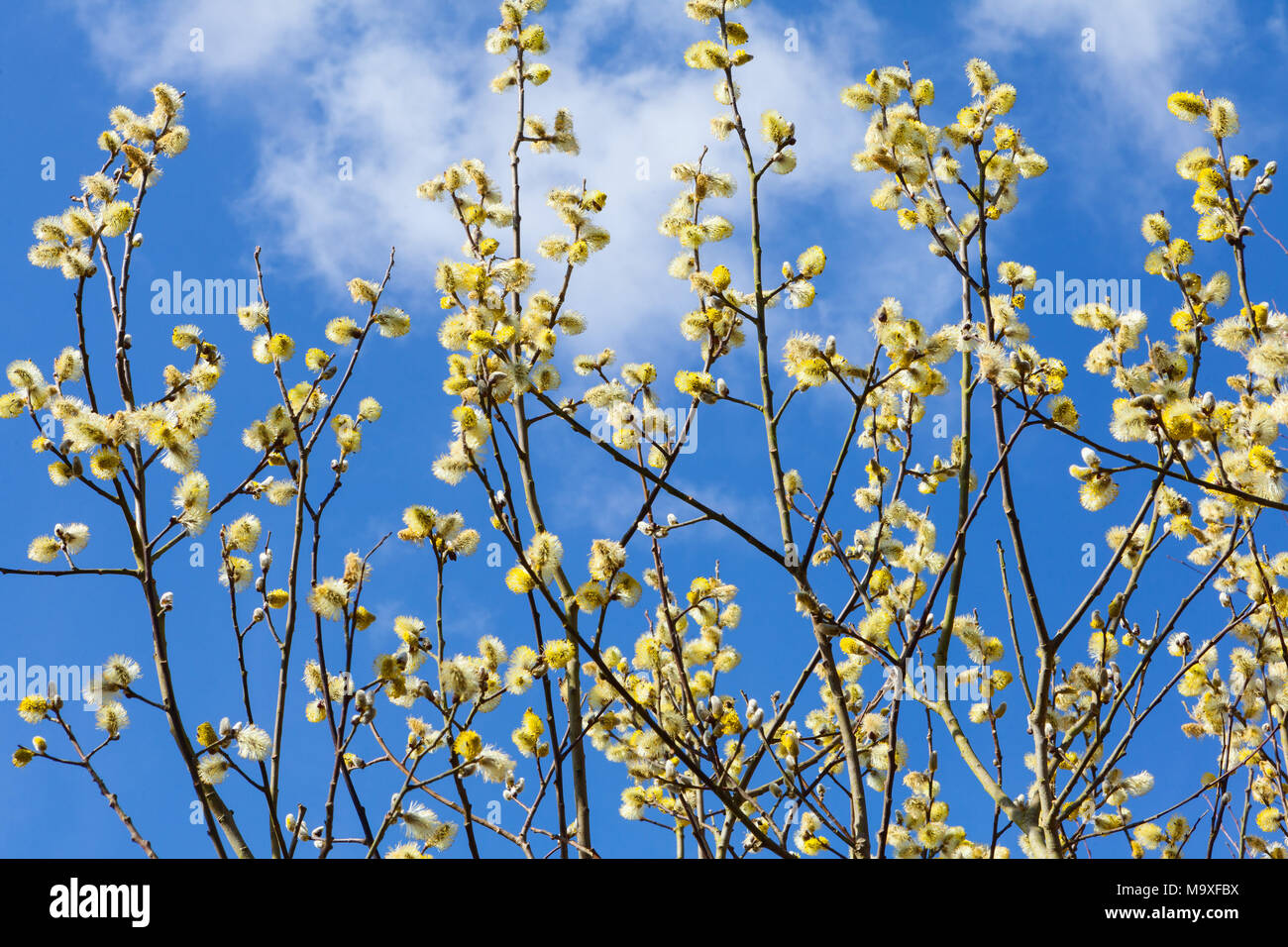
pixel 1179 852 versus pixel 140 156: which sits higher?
pixel 140 156

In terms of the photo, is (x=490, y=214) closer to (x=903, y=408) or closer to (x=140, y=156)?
(x=140, y=156)

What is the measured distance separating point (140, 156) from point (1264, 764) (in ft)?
15.9

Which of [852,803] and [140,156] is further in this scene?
[140,156]

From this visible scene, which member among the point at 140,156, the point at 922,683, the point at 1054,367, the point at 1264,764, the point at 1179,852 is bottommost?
the point at 1179,852

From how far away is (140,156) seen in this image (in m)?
3.49

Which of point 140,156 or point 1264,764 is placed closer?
point 140,156

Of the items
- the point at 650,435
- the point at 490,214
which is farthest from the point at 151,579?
the point at 490,214

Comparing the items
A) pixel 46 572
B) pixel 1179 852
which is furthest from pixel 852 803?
pixel 46 572

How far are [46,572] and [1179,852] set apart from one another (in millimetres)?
4264
